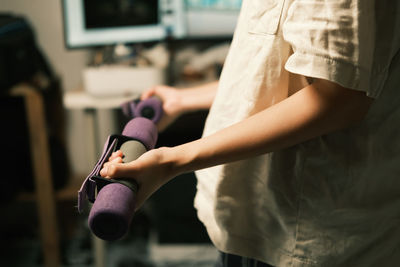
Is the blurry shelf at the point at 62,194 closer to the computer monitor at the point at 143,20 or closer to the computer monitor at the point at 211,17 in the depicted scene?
the computer monitor at the point at 143,20

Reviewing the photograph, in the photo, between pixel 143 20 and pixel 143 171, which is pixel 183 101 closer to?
pixel 143 171

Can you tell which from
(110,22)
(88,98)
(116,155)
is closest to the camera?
(116,155)

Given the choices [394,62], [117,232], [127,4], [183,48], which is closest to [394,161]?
[394,62]

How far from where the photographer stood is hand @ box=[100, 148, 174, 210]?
517 millimetres

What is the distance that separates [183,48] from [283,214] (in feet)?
4.98

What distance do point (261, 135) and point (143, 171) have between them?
152 millimetres

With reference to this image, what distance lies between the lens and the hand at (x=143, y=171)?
52cm

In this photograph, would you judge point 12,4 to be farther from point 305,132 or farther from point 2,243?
point 305,132

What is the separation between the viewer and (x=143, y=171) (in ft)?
1.73

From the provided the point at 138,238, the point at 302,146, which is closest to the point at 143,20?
the point at 138,238

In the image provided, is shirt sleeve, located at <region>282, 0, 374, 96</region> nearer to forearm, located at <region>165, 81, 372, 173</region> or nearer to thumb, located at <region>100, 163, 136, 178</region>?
forearm, located at <region>165, 81, 372, 173</region>

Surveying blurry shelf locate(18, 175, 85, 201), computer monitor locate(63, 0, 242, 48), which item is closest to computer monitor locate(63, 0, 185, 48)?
computer monitor locate(63, 0, 242, 48)

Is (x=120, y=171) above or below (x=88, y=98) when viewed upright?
above

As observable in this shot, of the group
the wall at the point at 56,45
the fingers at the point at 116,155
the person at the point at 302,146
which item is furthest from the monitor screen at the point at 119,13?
the fingers at the point at 116,155
